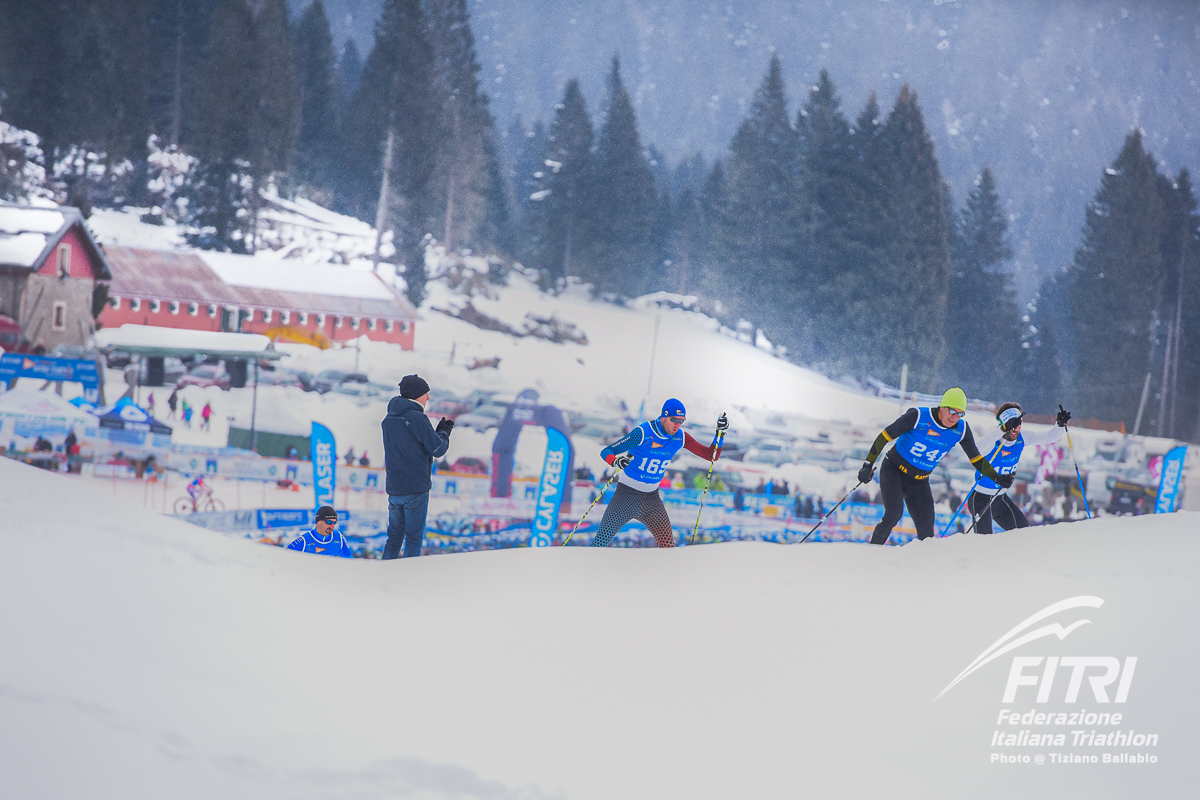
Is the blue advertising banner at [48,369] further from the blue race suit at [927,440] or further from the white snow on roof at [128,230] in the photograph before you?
the blue race suit at [927,440]

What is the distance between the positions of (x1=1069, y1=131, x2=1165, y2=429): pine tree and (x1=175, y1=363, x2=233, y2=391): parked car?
7092 mm

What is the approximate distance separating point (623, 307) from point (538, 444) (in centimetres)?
129

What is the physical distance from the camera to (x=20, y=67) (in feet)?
17.8

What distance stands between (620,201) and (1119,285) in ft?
15.7

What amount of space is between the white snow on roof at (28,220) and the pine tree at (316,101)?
1.57 metres

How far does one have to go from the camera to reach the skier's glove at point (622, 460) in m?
4.63

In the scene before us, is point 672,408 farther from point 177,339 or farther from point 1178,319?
point 1178,319

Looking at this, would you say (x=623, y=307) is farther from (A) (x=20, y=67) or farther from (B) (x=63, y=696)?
(B) (x=63, y=696)

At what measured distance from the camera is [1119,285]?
7.55 metres

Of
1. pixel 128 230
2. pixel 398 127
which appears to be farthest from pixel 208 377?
pixel 398 127

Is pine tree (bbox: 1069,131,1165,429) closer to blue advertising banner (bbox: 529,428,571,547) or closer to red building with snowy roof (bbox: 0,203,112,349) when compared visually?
blue advertising banner (bbox: 529,428,571,547)

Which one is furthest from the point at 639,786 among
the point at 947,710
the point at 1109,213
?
the point at 1109,213

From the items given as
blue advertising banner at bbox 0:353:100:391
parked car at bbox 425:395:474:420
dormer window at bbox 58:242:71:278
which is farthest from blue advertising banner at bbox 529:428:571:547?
dormer window at bbox 58:242:71:278

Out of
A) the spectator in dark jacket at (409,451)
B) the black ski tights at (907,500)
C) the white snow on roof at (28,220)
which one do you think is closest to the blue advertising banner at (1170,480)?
the black ski tights at (907,500)
